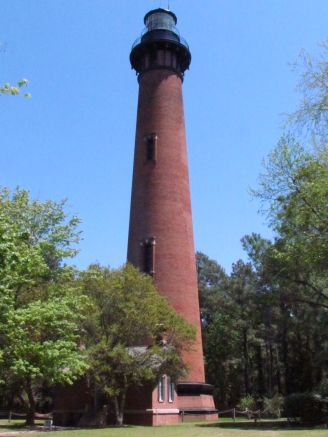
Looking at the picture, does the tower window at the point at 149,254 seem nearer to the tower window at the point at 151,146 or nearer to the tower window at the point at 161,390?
the tower window at the point at 151,146

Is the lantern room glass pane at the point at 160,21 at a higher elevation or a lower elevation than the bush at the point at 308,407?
higher

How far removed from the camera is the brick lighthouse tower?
2912 centimetres

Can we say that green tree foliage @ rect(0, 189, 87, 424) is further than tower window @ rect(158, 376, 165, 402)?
No

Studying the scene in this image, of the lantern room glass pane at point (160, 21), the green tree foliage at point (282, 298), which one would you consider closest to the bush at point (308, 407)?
the green tree foliage at point (282, 298)

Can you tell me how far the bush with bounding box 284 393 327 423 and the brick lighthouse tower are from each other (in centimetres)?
602

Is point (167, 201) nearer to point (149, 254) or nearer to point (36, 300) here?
point (149, 254)

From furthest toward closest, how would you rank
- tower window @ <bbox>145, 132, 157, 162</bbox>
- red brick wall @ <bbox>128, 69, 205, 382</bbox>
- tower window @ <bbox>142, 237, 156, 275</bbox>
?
tower window @ <bbox>145, 132, 157, 162</bbox> → tower window @ <bbox>142, 237, 156, 275</bbox> → red brick wall @ <bbox>128, 69, 205, 382</bbox>

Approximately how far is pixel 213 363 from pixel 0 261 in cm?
4198

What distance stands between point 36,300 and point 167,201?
1295 centimetres

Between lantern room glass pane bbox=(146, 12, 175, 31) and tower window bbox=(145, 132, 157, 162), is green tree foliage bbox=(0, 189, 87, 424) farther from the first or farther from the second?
lantern room glass pane bbox=(146, 12, 175, 31)

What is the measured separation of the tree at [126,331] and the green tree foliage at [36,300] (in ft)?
4.20

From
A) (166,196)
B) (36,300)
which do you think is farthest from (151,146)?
(36,300)

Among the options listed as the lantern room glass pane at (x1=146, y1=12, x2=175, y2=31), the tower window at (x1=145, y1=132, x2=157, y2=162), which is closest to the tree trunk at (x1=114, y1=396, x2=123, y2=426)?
the tower window at (x1=145, y1=132, x2=157, y2=162)

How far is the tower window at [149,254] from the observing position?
97.7 feet
